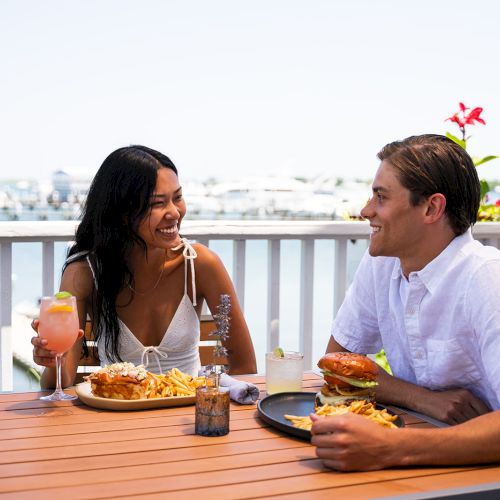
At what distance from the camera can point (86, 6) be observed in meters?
35.1

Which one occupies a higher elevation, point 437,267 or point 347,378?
point 437,267

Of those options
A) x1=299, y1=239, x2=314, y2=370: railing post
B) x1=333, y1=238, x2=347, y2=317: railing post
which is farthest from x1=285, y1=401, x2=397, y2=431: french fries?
x1=333, y1=238, x2=347, y2=317: railing post

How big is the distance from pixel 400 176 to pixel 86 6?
35944 mm

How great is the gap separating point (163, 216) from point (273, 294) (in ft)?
4.93

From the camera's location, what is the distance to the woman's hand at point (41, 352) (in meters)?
1.92

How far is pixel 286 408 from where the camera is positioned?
183cm

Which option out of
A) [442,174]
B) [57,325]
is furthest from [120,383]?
[442,174]

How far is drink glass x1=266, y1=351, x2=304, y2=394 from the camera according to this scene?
1.96 metres

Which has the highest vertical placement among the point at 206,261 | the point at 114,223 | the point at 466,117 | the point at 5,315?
the point at 466,117

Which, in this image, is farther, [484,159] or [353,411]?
[484,159]

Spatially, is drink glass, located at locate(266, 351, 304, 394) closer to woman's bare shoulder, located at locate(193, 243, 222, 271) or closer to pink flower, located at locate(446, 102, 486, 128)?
woman's bare shoulder, located at locate(193, 243, 222, 271)

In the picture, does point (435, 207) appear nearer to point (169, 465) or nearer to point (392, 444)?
point (392, 444)

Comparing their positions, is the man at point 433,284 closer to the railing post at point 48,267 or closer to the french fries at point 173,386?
the french fries at point 173,386

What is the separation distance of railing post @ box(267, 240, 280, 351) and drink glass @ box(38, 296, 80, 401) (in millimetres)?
2000
